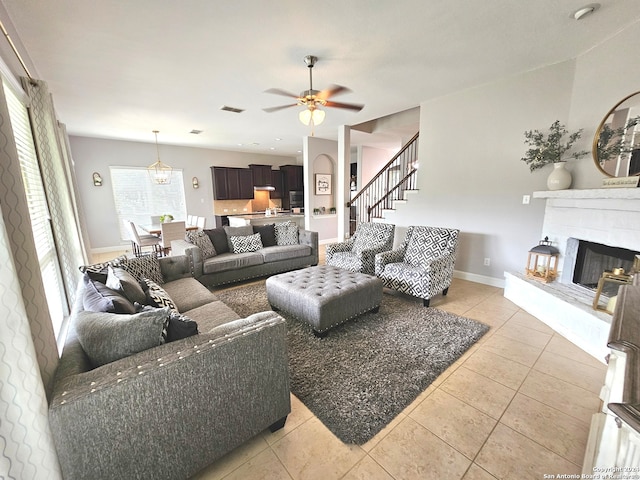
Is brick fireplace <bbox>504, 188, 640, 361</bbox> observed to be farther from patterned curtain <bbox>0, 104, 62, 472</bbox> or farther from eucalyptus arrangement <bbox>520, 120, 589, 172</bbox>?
patterned curtain <bbox>0, 104, 62, 472</bbox>

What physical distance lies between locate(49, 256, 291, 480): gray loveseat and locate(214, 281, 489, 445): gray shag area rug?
0.42m

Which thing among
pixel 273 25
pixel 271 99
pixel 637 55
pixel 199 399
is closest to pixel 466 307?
pixel 637 55

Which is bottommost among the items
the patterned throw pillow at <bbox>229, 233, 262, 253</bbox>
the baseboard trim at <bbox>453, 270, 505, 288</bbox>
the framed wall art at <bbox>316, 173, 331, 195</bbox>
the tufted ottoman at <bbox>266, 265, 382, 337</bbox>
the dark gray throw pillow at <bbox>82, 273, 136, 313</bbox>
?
the baseboard trim at <bbox>453, 270, 505, 288</bbox>

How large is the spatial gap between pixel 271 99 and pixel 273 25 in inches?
67.3

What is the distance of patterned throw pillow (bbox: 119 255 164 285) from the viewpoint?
2.60 m

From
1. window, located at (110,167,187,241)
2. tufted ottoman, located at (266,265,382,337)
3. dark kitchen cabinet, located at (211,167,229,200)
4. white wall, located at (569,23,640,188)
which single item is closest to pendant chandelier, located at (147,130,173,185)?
window, located at (110,167,187,241)

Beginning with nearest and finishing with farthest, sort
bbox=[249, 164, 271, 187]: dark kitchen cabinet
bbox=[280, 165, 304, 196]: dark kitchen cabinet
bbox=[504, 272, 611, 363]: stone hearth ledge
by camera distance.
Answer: bbox=[504, 272, 611, 363]: stone hearth ledge → bbox=[249, 164, 271, 187]: dark kitchen cabinet → bbox=[280, 165, 304, 196]: dark kitchen cabinet

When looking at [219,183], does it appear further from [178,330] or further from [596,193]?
[596,193]

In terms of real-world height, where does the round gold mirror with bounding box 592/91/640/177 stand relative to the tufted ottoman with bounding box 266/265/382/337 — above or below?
above

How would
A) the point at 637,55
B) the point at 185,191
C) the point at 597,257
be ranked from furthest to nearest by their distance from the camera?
the point at 185,191 < the point at 597,257 < the point at 637,55

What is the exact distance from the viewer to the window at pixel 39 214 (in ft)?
7.56

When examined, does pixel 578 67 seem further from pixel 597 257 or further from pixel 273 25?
pixel 273 25

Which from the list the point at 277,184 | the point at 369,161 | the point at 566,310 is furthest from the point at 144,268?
the point at 369,161

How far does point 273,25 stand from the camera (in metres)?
2.20
